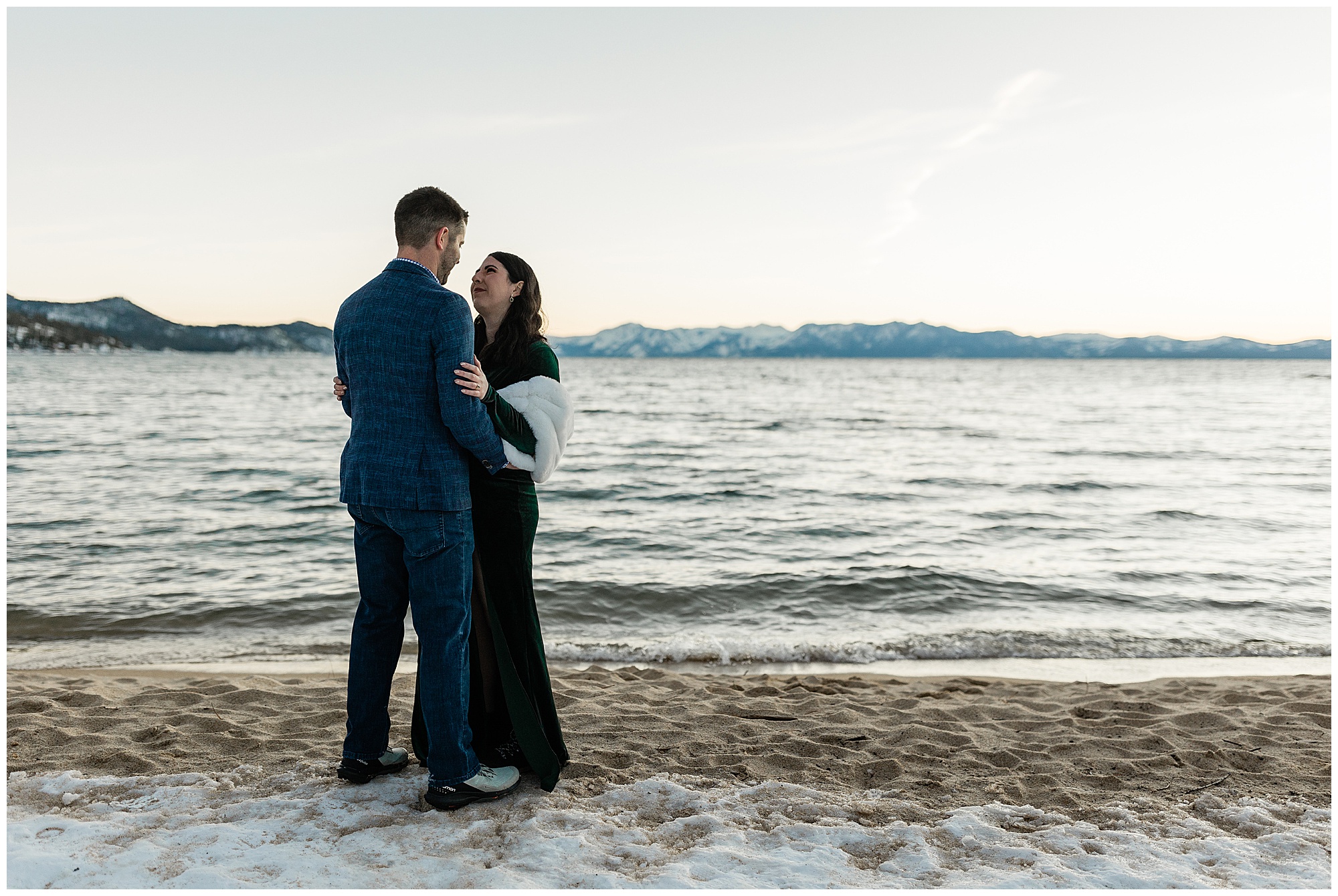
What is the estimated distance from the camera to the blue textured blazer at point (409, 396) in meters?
3.04

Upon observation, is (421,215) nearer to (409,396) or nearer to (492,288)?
(492,288)

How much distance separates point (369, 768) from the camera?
356 centimetres

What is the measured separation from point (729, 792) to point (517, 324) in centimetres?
217

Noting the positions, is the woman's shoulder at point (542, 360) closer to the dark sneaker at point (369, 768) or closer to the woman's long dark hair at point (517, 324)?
the woman's long dark hair at point (517, 324)

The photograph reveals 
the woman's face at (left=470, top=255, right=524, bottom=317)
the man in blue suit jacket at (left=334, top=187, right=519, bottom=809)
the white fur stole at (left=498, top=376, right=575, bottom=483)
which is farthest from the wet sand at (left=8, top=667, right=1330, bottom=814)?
the woman's face at (left=470, top=255, right=524, bottom=317)

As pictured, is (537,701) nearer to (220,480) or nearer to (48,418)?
(220,480)

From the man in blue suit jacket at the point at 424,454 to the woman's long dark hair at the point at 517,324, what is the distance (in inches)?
10.0

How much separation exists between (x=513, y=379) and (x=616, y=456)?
17847mm

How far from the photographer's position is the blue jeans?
10.4 feet

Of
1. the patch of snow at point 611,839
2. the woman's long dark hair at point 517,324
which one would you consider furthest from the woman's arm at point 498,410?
the patch of snow at point 611,839

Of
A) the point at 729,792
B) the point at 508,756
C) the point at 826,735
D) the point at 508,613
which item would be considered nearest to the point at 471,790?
the point at 508,756

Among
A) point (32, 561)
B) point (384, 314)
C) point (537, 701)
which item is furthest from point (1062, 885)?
point (32, 561)

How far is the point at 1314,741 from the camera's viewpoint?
4.29 metres

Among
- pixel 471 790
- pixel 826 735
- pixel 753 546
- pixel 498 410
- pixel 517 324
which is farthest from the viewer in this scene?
pixel 753 546
